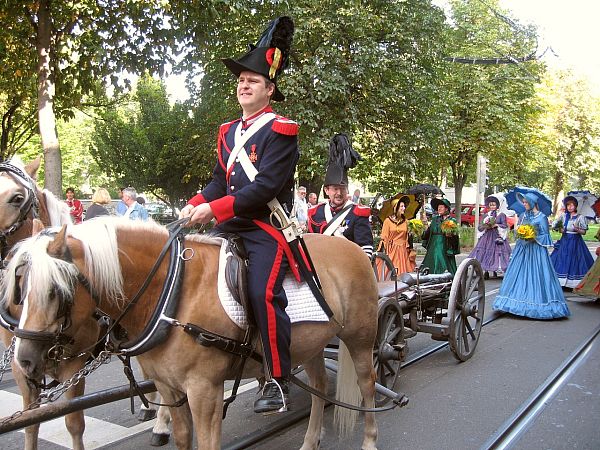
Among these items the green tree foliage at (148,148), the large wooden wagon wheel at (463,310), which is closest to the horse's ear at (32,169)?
the large wooden wagon wheel at (463,310)

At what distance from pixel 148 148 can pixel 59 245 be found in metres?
20.4

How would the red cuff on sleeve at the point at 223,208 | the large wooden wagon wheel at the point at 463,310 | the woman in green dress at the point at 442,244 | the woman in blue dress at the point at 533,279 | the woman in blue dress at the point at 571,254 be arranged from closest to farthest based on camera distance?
the red cuff on sleeve at the point at 223,208, the large wooden wagon wheel at the point at 463,310, the woman in blue dress at the point at 533,279, the woman in green dress at the point at 442,244, the woman in blue dress at the point at 571,254

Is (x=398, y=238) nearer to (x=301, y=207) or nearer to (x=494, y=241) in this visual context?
(x=494, y=241)

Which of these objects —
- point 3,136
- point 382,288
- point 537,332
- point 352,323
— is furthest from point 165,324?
point 3,136

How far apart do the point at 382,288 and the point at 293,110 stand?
9867 millimetres

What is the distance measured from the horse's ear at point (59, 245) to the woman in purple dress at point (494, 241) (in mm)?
12632

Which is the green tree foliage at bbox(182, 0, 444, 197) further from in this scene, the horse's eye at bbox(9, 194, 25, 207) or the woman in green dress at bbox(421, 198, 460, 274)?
the horse's eye at bbox(9, 194, 25, 207)

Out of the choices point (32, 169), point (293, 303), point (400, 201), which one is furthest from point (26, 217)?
point (400, 201)

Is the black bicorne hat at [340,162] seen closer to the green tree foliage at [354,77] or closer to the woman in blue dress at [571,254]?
the woman in blue dress at [571,254]

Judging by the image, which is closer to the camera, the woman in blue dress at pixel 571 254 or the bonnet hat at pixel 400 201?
the bonnet hat at pixel 400 201

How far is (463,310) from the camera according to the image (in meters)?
6.65

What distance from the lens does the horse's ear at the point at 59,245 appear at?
2.38m

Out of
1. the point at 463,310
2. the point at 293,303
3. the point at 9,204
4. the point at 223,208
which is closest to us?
the point at 223,208

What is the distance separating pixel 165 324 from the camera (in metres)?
2.71
